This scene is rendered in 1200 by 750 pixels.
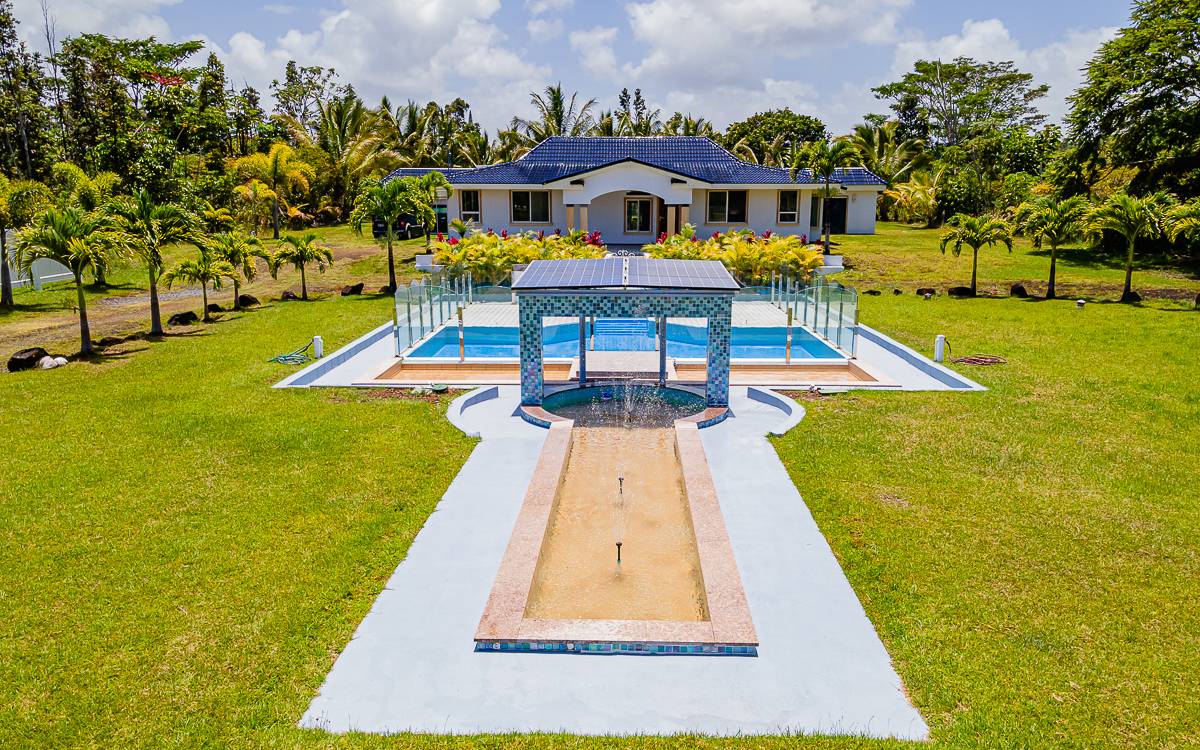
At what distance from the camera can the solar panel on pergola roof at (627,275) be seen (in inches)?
534

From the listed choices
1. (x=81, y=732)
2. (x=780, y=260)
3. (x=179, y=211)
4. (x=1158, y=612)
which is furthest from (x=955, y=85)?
(x=81, y=732)

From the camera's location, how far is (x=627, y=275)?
14.1 meters

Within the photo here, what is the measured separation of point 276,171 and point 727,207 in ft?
82.2

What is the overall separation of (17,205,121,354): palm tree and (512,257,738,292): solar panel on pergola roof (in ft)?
32.7

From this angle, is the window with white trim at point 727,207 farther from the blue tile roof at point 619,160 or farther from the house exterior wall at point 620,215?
the blue tile roof at point 619,160

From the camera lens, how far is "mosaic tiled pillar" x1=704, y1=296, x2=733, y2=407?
13.9 m

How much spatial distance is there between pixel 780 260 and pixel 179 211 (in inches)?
708

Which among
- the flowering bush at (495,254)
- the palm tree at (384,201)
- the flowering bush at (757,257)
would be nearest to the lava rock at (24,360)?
the flowering bush at (495,254)

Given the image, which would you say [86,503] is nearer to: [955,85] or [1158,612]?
[1158,612]

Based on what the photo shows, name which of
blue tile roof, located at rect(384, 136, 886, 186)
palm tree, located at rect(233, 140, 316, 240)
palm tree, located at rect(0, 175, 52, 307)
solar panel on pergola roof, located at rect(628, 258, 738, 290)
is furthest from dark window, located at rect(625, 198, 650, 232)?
solar panel on pergola roof, located at rect(628, 258, 738, 290)

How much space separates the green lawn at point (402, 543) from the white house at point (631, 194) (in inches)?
865

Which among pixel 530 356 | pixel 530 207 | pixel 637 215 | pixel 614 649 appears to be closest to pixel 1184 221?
pixel 637 215

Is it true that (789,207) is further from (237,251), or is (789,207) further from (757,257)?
(237,251)

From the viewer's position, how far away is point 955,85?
217 feet
